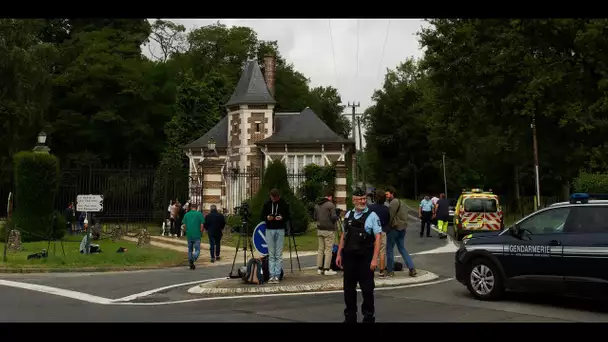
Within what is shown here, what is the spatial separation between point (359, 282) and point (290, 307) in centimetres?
236

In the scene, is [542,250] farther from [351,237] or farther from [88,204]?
[88,204]

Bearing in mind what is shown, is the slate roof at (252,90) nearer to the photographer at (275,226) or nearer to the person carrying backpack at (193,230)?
the person carrying backpack at (193,230)

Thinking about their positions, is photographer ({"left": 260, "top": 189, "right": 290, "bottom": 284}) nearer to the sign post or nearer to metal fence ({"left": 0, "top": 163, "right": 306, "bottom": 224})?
the sign post

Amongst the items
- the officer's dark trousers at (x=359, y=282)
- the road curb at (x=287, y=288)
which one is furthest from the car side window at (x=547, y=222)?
the officer's dark trousers at (x=359, y=282)

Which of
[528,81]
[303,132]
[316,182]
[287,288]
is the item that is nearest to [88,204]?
[287,288]

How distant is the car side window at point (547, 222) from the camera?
32.3 feet

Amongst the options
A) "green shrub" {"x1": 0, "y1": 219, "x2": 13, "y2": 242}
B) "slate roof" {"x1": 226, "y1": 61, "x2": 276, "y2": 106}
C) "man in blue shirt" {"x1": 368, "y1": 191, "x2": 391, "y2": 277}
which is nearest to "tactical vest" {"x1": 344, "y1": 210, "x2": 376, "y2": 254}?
"man in blue shirt" {"x1": 368, "y1": 191, "x2": 391, "y2": 277}

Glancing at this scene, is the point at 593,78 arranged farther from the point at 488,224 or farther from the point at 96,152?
the point at 96,152

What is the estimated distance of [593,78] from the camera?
23297 mm

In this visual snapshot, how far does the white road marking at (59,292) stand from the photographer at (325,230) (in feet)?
15.4

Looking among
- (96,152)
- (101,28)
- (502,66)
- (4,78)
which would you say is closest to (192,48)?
(101,28)

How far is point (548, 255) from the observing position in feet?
31.9

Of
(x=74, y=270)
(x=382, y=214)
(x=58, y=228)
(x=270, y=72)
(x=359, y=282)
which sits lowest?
(x=74, y=270)

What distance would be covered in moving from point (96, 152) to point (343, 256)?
156ft
